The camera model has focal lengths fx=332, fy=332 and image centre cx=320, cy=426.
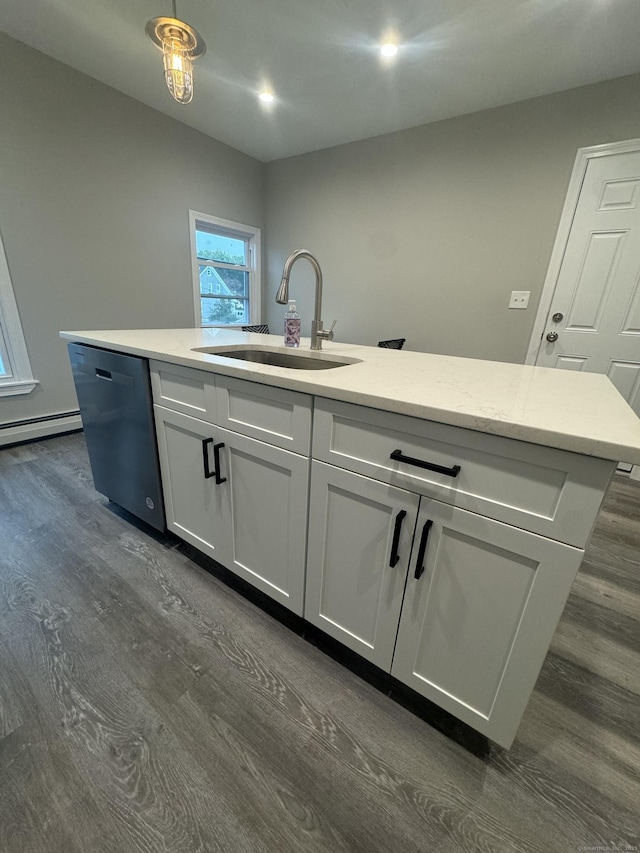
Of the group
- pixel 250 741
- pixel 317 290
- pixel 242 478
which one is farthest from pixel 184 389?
pixel 250 741

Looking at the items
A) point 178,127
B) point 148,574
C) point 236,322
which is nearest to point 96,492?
point 148,574

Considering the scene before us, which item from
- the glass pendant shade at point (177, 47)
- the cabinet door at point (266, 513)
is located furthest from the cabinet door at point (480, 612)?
the glass pendant shade at point (177, 47)

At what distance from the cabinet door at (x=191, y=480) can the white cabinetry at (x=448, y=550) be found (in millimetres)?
452

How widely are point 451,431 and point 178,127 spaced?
383cm

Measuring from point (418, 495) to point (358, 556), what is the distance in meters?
0.28

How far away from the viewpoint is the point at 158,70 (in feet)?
7.60

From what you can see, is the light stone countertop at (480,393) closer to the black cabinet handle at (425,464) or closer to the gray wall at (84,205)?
the black cabinet handle at (425,464)

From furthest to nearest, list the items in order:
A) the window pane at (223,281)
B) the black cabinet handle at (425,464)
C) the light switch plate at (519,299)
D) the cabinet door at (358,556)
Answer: the window pane at (223,281) < the light switch plate at (519,299) < the cabinet door at (358,556) < the black cabinet handle at (425,464)

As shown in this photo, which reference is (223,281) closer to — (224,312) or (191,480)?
(224,312)

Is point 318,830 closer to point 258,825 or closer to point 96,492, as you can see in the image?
point 258,825

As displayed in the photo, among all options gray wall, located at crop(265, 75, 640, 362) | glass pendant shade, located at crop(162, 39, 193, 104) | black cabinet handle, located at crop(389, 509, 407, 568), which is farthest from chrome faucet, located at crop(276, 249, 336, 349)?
gray wall, located at crop(265, 75, 640, 362)

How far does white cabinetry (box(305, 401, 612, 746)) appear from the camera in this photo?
65 cm

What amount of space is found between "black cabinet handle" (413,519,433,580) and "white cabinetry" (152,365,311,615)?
347 millimetres

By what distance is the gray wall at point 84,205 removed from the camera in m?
2.21
